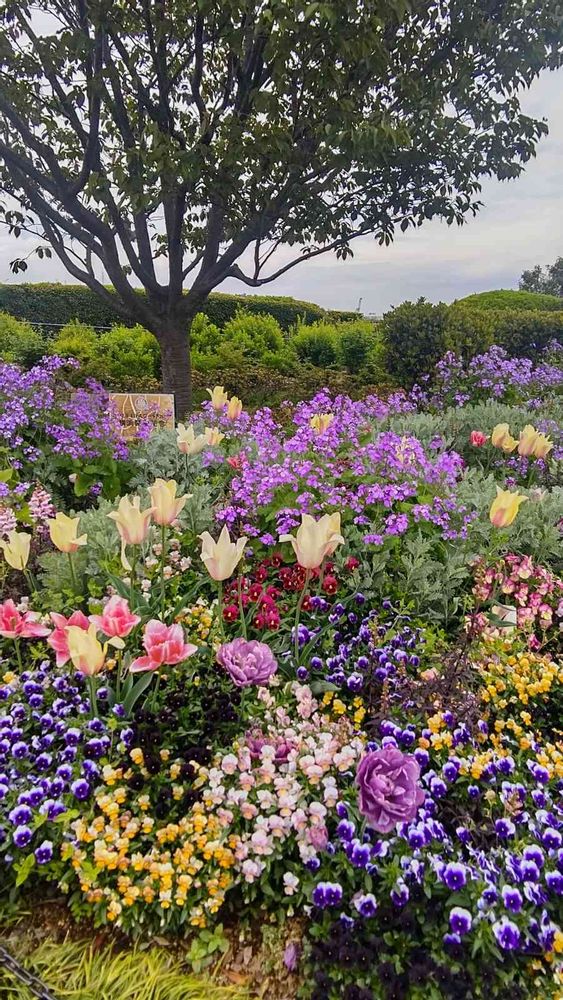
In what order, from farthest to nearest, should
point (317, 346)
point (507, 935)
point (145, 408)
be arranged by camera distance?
point (317, 346) < point (145, 408) < point (507, 935)

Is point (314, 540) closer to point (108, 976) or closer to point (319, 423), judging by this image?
point (108, 976)

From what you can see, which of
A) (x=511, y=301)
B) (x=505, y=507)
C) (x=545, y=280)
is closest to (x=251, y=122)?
(x=505, y=507)

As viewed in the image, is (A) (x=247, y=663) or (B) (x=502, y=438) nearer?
(A) (x=247, y=663)

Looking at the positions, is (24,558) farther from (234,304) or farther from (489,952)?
(234,304)

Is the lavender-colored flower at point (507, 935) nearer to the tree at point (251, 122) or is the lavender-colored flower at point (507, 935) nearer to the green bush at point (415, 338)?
the tree at point (251, 122)

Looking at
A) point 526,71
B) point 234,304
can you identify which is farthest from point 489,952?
point 234,304

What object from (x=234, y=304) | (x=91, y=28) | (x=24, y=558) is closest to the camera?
(x=24, y=558)

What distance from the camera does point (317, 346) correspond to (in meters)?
10.5

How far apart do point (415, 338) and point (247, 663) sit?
7.48 m

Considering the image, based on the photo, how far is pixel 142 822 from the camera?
1.74 meters

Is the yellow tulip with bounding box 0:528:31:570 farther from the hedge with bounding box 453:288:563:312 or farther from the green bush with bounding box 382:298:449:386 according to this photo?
the hedge with bounding box 453:288:563:312

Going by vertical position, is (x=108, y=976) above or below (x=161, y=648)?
below

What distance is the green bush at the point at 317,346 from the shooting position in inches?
413

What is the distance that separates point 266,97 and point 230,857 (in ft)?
14.9
